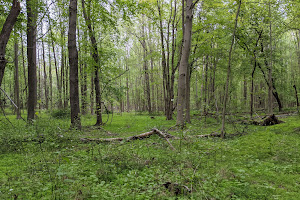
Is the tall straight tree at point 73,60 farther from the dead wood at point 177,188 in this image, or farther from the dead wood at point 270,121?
the dead wood at point 270,121

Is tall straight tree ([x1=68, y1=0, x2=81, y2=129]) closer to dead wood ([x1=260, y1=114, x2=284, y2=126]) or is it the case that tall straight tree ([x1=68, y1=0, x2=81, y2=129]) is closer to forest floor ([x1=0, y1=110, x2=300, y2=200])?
forest floor ([x1=0, y1=110, x2=300, y2=200])

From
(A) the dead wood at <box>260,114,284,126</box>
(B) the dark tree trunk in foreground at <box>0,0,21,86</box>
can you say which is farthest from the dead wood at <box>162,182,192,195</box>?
(A) the dead wood at <box>260,114,284,126</box>

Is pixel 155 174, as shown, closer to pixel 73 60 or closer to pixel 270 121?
pixel 73 60

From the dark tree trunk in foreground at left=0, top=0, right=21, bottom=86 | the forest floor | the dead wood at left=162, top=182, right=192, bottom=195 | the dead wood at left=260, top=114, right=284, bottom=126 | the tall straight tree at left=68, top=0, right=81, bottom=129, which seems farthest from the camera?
the dead wood at left=260, top=114, right=284, bottom=126

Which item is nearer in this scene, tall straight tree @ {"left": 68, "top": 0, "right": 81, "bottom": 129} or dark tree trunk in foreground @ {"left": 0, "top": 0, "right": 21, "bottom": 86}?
dark tree trunk in foreground @ {"left": 0, "top": 0, "right": 21, "bottom": 86}

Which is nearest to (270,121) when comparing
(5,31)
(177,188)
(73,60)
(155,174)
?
(155,174)

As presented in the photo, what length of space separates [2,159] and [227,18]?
13883 mm

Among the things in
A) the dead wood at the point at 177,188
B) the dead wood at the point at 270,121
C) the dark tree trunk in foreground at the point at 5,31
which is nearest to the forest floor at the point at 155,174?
the dead wood at the point at 177,188

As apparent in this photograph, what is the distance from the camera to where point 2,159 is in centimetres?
449

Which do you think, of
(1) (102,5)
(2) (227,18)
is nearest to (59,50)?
(1) (102,5)

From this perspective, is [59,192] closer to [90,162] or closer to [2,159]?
[90,162]

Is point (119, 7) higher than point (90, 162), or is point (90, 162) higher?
point (119, 7)

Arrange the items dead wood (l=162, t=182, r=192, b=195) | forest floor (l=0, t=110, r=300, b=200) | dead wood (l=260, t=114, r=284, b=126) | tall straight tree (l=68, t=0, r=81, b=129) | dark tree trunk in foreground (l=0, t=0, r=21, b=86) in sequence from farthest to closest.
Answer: dead wood (l=260, t=114, r=284, b=126)
tall straight tree (l=68, t=0, r=81, b=129)
dark tree trunk in foreground (l=0, t=0, r=21, b=86)
dead wood (l=162, t=182, r=192, b=195)
forest floor (l=0, t=110, r=300, b=200)

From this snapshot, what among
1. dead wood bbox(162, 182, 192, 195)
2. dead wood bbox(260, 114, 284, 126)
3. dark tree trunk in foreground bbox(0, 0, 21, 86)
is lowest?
dead wood bbox(162, 182, 192, 195)
